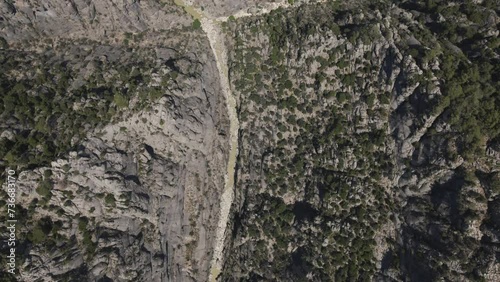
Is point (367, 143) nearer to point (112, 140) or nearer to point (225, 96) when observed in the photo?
point (225, 96)

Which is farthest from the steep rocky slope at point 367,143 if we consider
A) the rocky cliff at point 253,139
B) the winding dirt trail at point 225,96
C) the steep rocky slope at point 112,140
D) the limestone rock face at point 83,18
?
the limestone rock face at point 83,18

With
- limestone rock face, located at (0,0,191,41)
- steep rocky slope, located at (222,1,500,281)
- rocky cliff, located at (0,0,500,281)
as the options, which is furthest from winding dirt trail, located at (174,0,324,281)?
limestone rock face, located at (0,0,191,41)

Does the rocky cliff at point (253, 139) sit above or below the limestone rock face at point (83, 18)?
below

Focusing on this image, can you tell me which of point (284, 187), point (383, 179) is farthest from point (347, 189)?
point (284, 187)

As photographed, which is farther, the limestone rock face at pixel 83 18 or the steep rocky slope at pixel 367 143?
the limestone rock face at pixel 83 18

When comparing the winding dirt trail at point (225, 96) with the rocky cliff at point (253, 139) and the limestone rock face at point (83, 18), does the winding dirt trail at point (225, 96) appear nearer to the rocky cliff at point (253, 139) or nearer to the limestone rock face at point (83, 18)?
the rocky cliff at point (253, 139)

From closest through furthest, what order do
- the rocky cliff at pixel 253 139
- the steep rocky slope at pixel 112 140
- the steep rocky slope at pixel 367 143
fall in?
the steep rocky slope at pixel 112 140 < the rocky cliff at pixel 253 139 < the steep rocky slope at pixel 367 143

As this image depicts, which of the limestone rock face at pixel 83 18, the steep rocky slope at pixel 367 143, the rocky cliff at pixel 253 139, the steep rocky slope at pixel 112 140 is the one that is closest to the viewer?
the steep rocky slope at pixel 112 140

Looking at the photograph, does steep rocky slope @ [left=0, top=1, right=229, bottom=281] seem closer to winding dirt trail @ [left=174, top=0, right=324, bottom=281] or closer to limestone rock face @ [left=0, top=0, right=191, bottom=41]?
limestone rock face @ [left=0, top=0, right=191, bottom=41]

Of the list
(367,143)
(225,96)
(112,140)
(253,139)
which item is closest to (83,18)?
(112,140)

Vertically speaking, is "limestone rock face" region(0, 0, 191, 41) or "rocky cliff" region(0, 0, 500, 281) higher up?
"limestone rock face" region(0, 0, 191, 41)
